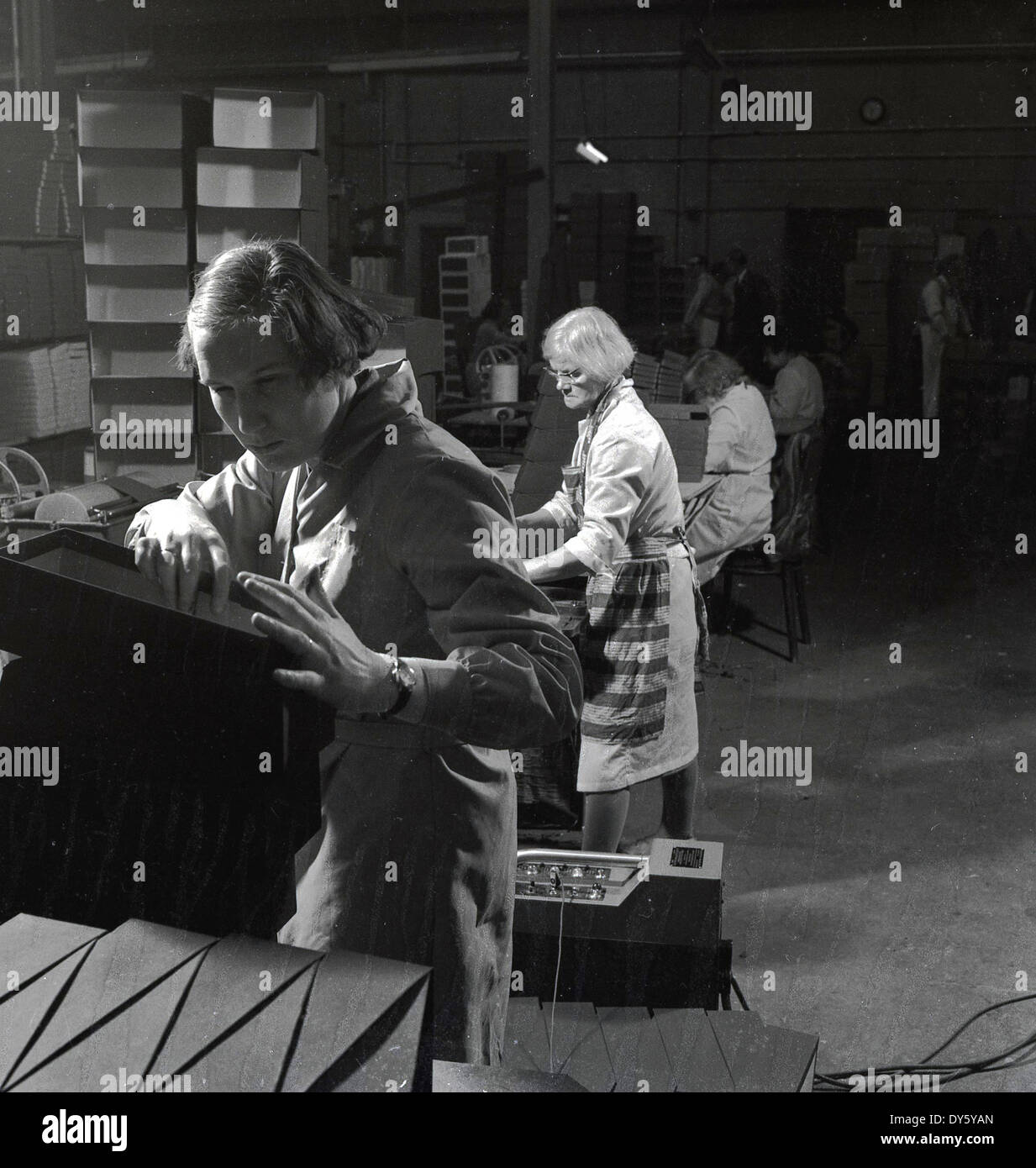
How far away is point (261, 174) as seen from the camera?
2002 mm

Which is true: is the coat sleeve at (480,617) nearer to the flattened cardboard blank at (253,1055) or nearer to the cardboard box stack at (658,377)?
the flattened cardboard blank at (253,1055)

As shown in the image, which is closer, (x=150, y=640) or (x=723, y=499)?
(x=150, y=640)

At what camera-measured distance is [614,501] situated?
234 cm

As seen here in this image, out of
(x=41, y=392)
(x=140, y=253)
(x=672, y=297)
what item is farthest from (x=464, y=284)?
(x=140, y=253)

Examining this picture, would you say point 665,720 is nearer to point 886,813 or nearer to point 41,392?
point 886,813

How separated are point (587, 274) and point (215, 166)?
0.94m

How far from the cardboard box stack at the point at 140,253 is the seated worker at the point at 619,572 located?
0.70m

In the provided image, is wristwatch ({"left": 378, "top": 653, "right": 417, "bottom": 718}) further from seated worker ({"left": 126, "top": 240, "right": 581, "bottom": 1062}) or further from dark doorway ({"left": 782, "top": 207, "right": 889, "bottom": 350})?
dark doorway ({"left": 782, "top": 207, "right": 889, "bottom": 350})

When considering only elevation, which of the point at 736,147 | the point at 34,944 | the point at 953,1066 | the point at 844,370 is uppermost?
the point at 736,147

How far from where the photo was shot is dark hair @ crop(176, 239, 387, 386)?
94 cm

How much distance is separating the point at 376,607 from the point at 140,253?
4.27 feet
